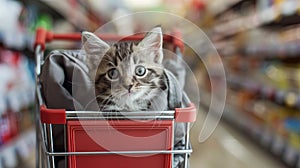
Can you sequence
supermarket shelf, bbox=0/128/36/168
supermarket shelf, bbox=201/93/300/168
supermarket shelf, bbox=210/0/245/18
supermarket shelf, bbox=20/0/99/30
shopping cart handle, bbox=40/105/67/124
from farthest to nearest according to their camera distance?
supermarket shelf, bbox=210/0/245/18 < supermarket shelf, bbox=20/0/99/30 < supermarket shelf, bbox=201/93/300/168 < supermarket shelf, bbox=0/128/36/168 < shopping cart handle, bbox=40/105/67/124

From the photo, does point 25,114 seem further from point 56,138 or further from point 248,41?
point 248,41

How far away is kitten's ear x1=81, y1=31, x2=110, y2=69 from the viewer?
89 cm

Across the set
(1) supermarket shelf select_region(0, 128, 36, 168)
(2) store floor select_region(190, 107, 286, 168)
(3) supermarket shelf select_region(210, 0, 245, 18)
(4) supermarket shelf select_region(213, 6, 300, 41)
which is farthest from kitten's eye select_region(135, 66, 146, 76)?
(3) supermarket shelf select_region(210, 0, 245, 18)

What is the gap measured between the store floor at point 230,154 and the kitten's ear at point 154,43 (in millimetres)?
1638

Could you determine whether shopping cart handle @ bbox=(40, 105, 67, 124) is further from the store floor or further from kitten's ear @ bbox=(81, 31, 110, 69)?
the store floor

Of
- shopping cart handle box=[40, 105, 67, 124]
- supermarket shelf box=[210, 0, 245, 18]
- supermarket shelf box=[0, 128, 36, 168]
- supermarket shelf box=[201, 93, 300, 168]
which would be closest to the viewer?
shopping cart handle box=[40, 105, 67, 124]

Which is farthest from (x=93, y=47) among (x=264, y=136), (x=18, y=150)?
(x=264, y=136)

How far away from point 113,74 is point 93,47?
0.08 m

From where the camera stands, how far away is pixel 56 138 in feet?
3.26

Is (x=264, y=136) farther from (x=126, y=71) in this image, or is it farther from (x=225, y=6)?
(x=126, y=71)

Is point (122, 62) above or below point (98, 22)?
below

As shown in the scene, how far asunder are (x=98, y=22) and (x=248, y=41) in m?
3.12

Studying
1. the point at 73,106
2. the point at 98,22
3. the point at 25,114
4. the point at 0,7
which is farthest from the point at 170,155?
the point at 98,22

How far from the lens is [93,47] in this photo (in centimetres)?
91
